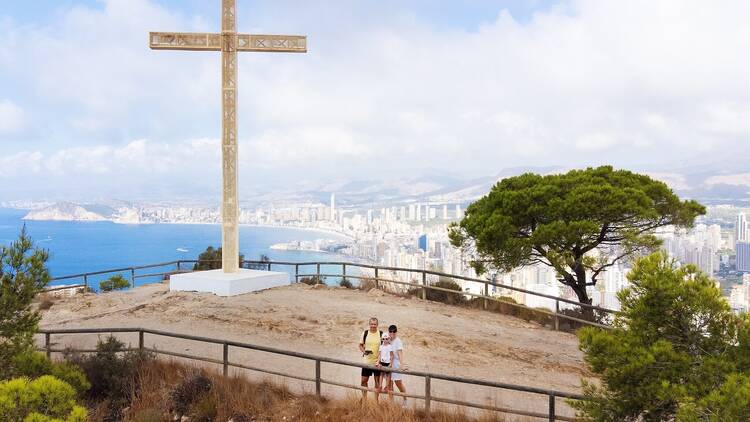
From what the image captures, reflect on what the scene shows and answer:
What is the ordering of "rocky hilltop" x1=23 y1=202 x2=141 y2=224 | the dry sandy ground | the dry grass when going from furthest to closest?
1. "rocky hilltop" x1=23 y1=202 x2=141 y2=224
2. the dry sandy ground
3. the dry grass

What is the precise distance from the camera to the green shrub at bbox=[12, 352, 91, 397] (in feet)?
28.4

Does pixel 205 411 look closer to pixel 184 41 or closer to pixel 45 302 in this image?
pixel 45 302

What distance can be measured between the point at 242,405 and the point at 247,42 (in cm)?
1291

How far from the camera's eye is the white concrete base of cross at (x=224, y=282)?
682 inches

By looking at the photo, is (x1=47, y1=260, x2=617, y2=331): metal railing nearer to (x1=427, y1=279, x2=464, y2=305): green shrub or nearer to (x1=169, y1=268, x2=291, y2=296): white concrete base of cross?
(x1=427, y1=279, x2=464, y2=305): green shrub

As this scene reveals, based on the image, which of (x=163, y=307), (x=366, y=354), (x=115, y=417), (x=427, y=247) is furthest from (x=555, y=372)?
(x=427, y=247)

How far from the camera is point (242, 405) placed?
30.9 feet

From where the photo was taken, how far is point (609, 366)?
554cm

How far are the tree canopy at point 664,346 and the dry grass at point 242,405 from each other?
10.1 feet

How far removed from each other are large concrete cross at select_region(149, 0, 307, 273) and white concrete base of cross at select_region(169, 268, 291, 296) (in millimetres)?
630

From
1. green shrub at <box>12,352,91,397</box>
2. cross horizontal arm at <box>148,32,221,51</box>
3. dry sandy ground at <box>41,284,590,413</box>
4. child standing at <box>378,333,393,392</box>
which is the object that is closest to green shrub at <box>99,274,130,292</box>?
dry sandy ground at <box>41,284,590,413</box>

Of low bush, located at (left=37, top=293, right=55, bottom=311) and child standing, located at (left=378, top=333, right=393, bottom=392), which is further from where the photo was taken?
low bush, located at (left=37, top=293, right=55, bottom=311)

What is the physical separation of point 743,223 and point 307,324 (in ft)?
69.4

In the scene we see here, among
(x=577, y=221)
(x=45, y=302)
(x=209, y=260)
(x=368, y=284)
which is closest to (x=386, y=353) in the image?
(x=577, y=221)
